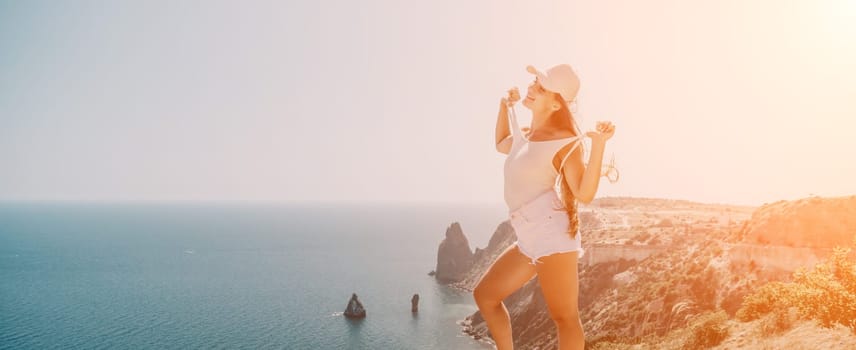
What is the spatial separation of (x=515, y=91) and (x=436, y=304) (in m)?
87.1

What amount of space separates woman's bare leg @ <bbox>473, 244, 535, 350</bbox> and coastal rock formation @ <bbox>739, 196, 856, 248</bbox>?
77.7 feet

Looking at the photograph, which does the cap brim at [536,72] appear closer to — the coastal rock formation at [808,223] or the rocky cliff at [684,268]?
the rocky cliff at [684,268]

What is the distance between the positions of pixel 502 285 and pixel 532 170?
92cm

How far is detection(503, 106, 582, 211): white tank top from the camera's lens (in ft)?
11.3

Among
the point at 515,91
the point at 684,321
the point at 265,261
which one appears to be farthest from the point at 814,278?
the point at 265,261

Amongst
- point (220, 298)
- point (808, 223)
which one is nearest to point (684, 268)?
point (808, 223)

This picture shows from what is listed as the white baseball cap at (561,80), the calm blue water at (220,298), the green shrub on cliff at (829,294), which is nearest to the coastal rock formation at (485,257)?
the calm blue water at (220,298)

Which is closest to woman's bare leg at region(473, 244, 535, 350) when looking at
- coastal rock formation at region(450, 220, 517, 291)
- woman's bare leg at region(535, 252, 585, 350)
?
woman's bare leg at region(535, 252, 585, 350)

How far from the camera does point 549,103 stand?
3703 mm

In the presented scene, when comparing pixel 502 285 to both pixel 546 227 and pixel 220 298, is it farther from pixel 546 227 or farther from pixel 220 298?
pixel 220 298

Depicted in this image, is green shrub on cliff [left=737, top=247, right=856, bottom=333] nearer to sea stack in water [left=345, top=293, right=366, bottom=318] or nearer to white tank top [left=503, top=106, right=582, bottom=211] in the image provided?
white tank top [left=503, top=106, right=582, bottom=211]

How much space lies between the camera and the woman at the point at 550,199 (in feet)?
Answer: 11.1

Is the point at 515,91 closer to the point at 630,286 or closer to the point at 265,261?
the point at 630,286

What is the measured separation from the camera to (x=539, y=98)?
147 inches
